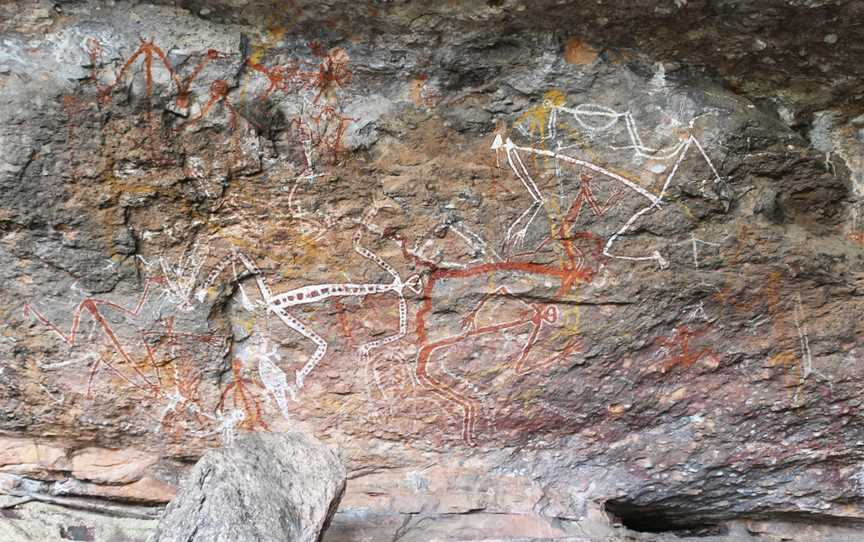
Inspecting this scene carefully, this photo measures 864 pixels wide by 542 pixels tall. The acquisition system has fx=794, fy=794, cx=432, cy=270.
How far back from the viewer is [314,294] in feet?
7.80

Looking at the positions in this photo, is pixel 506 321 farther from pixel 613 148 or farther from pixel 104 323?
pixel 104 323

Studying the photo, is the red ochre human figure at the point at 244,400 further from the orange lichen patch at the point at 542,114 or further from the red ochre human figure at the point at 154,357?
the orange lichen patch at the point at 542,114

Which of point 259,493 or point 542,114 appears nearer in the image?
point 259,493

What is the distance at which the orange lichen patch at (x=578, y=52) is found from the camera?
211 centimetres

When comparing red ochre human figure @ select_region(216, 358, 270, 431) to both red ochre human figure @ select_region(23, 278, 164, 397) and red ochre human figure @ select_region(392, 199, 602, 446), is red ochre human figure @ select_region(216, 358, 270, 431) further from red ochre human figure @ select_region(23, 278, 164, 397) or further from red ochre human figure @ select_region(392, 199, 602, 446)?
red ochre human figure @ select_region(392, 199, 602, 446)

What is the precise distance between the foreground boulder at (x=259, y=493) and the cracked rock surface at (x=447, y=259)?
5.3 inches

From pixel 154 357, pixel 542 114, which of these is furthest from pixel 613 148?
pixel 154 357

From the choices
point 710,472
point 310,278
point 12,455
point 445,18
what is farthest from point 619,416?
point 12,455

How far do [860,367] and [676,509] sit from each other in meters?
0.76

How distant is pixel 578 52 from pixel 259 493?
1.39 meters

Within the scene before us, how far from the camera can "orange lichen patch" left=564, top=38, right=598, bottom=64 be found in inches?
83.1

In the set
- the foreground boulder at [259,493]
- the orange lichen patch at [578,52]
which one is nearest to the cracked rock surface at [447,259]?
the orange lichen patch at [578,52]

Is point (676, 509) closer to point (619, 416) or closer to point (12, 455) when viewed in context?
point (619, 416)

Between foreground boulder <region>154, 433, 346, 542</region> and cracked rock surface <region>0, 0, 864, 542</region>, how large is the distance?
135 millimetres
